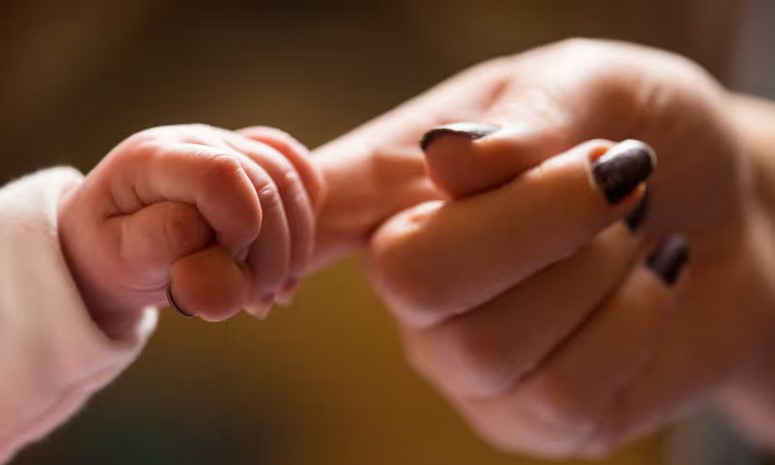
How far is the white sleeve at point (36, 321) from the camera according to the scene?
11.8 inches

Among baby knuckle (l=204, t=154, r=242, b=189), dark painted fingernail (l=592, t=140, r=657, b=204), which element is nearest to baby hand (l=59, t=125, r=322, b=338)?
baby knuckle (l=204, t=154, r=242, b=189)

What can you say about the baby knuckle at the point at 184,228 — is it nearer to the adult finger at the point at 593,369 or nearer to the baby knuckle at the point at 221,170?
the baby knuckle at the point at 221,170

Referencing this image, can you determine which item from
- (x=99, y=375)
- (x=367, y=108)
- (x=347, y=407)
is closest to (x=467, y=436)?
(x=347, y=407)

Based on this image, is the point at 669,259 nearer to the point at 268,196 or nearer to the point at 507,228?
the point at 507,228

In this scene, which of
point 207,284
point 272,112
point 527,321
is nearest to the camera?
point 207,284

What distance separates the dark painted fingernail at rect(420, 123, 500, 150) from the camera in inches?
13.8

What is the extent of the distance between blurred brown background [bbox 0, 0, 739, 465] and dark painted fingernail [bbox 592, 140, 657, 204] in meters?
0.13

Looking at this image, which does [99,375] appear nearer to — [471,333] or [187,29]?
[471,333]

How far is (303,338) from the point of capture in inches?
20.4

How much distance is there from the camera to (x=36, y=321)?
0.99 ft

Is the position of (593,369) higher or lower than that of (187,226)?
lower

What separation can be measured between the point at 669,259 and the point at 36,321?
0.28 metres

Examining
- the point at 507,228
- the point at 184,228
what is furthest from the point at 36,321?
the point at 507,228

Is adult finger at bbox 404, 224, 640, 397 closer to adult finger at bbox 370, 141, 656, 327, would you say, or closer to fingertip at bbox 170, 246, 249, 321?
adult finger at bbox 370, 141, 656, 327
